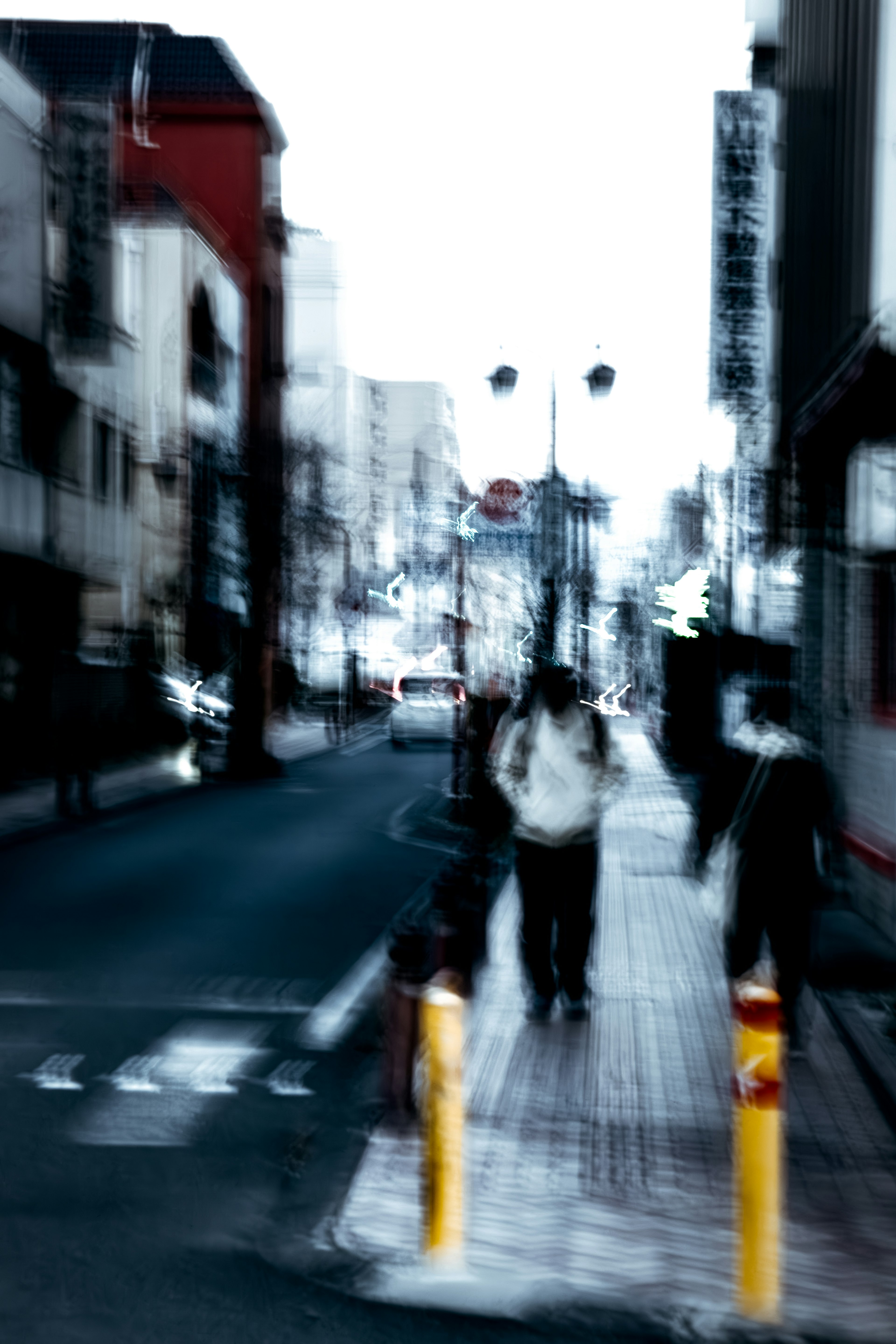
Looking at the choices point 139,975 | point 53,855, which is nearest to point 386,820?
point 53,855

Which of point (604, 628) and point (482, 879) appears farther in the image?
point (604, 628)

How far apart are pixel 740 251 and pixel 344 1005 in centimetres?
1095

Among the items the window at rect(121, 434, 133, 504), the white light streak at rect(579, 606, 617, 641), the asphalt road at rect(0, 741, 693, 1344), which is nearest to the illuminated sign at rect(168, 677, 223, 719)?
the window at rect(121, 434, 133, 504)

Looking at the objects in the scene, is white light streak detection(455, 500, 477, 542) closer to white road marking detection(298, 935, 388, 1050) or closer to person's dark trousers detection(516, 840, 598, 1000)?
white road marking detection(298, 935, 388, 1050)

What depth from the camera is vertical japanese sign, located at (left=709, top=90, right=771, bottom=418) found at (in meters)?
17.1

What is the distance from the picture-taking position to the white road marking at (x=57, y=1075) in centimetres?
749

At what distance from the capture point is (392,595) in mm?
90750

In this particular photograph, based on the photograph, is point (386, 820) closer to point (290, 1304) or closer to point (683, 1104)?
point (683, 1104)

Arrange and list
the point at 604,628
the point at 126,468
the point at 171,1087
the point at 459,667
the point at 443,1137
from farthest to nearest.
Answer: the point at 604,628 < the point at 126,468 < the point at 459,667 < the point at 171,1087 < the point at 443,1137

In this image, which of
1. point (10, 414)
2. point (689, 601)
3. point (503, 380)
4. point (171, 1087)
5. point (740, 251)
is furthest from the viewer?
point (689, 601)

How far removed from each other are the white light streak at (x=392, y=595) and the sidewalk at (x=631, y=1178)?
72.0m

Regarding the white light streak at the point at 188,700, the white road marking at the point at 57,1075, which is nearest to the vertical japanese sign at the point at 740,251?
the white road marking at the point at 57,1075

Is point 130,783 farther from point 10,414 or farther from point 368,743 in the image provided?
point 368,743

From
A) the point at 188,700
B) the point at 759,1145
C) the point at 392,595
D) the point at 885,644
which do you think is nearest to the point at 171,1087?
the point at 759,1145
